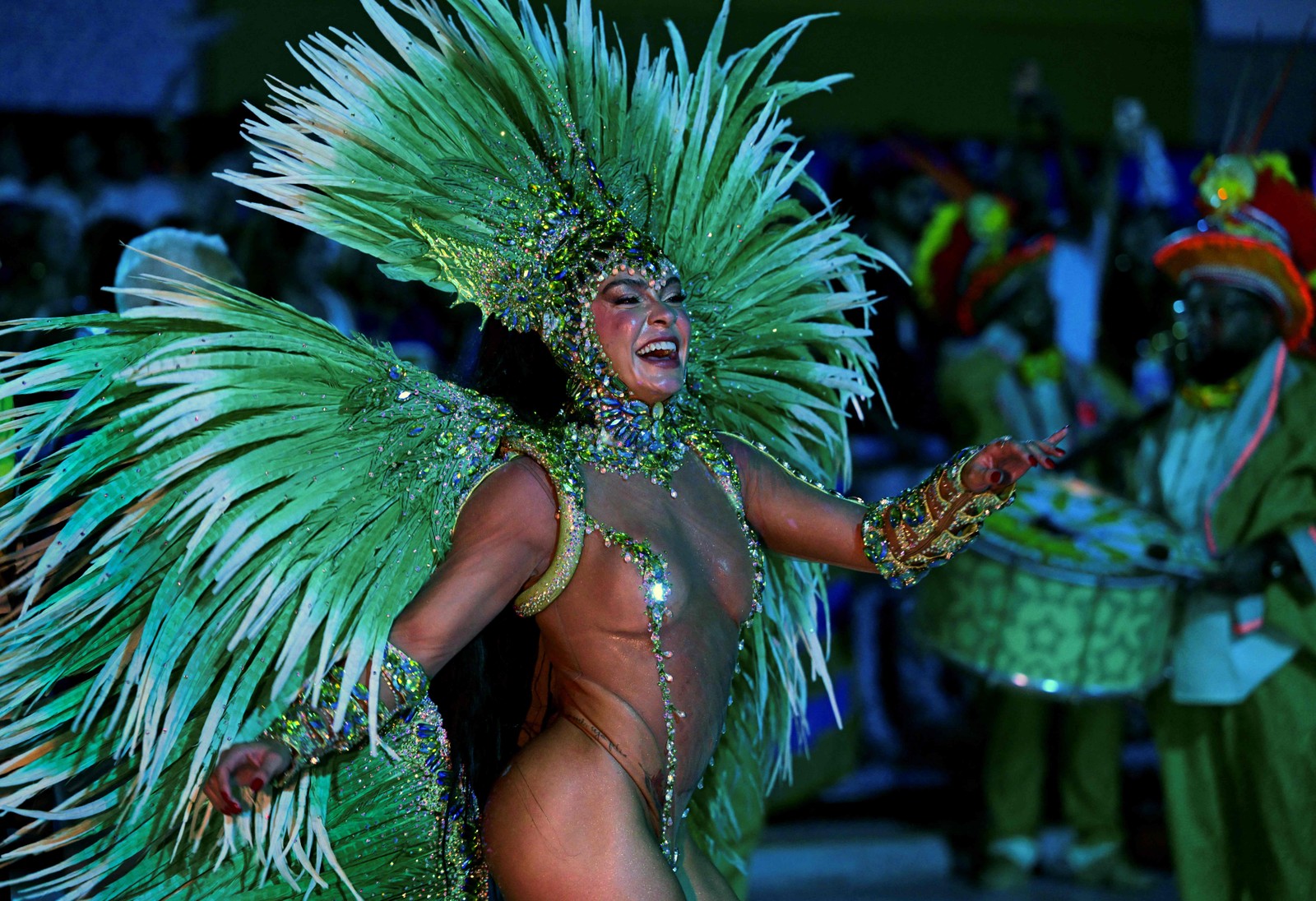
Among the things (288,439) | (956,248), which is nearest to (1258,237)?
(956,248)

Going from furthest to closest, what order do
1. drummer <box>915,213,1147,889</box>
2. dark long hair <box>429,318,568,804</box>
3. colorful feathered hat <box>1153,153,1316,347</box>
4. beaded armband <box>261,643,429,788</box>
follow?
1. drummer <box>915,213,1147,889</box>
2. colorful feathered hat <box>1153,153,1316,347</box>
3. dark long hair <box>429,318,568,804</box>
4. beaded armband <box>261,643,429,788</box>

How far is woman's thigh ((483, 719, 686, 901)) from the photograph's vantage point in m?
2.18

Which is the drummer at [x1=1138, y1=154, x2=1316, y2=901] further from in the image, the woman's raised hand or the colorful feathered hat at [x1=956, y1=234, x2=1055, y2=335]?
the woman's raised hand

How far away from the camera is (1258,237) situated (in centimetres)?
439

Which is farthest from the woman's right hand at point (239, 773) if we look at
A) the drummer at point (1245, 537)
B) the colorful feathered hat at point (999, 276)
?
the colorful feathered hat at point (999, 276)

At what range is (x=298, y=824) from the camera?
7.28 ft

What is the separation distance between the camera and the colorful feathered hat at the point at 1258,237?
14.4 ft

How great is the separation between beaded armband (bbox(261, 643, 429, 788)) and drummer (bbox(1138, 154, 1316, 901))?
2800mm

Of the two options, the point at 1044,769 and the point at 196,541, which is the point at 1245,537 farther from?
the point at 196,541

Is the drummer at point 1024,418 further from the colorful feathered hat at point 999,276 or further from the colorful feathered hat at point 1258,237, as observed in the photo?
the colorful feathered hat at point 1258,237

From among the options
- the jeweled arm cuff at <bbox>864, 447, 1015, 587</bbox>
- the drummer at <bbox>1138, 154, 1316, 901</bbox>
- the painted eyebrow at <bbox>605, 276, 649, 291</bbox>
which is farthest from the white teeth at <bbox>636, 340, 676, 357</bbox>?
the drummer at <bbox>1138, 154, 1316, 901</bbox>

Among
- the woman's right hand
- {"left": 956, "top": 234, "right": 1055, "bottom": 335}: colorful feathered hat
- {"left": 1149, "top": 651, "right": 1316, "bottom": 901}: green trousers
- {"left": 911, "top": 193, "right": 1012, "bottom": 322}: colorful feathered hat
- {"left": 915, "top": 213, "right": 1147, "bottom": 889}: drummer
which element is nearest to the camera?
the woman's right hand

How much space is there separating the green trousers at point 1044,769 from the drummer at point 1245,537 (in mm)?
983

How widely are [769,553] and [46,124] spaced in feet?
14.1
